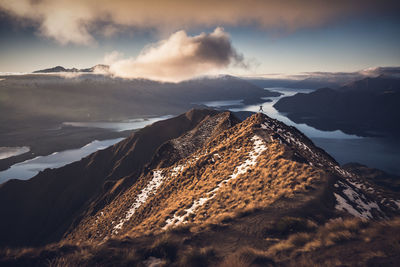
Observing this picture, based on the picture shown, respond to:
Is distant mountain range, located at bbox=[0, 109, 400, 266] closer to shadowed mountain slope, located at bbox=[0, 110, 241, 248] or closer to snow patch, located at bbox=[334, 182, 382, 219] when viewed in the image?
snow patch, located at bbox=[334, 182, 382, 219]

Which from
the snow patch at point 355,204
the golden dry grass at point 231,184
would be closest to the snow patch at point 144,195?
the golden dry grass at point 231,184

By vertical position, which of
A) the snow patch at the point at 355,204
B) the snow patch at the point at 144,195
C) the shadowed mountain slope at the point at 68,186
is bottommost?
the shadowed mountain slope at the point at 68,186

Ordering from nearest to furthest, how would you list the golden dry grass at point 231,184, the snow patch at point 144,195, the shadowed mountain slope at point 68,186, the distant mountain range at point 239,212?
the distant mountain range at point 239,212 → the golden dry grass at point 231,184 → the snow patch at point 144,195 → the shadowed mountain slope at point 68,186

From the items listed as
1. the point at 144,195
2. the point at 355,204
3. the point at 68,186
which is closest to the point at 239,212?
the point at 355,204

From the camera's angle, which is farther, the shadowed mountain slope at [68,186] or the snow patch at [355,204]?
the shadowed mountain slope at [68,186]

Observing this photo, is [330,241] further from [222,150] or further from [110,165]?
[110,165]

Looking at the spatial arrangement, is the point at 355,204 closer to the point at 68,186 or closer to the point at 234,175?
the point at 234,175

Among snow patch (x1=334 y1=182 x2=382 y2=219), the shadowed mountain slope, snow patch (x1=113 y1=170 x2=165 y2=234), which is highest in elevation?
snow patch (x1=334 y1=182 x2=382 y2=219)

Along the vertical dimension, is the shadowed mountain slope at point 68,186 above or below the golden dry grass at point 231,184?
below

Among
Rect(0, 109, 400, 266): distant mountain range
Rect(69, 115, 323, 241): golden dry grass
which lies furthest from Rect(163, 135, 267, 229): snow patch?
Rect(69, 115, 323, 241): golden dry grass

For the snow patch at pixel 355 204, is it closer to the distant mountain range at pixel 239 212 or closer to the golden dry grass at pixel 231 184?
the distant mountain range at pixel 239 212

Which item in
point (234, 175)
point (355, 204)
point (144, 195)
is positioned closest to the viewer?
point (355, 204)
